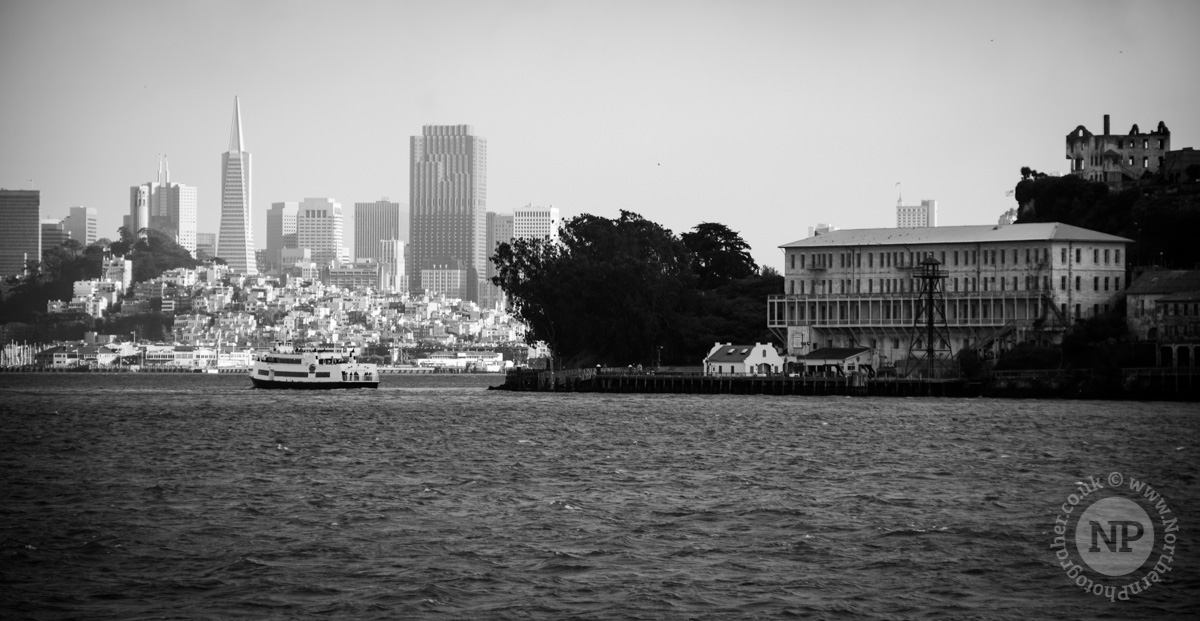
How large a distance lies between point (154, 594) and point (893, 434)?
42372 mm

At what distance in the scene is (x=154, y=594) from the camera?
29422 millimetres

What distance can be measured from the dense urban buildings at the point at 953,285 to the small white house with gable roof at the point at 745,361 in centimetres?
483

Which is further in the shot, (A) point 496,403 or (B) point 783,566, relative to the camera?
(A) point 496,403

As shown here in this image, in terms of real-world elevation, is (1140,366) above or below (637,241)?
A: below

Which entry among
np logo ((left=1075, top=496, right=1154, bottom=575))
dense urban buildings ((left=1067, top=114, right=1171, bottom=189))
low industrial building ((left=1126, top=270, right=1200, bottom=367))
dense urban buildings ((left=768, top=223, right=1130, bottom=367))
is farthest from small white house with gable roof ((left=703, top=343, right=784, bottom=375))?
np logo ((left=1075, top=496, right=1154, bottom=575))

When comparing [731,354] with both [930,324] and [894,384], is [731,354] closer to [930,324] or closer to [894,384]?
[930,324]

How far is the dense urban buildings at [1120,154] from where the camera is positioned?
473 feet

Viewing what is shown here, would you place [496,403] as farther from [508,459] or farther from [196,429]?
[508,459]

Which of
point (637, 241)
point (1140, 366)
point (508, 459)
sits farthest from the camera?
point (637, 241)

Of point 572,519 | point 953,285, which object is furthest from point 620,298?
point 572,519

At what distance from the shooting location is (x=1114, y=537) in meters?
35.2

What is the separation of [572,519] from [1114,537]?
1194 cm

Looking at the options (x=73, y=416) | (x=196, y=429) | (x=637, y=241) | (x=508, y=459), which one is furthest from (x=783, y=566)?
(x=637, y=241)

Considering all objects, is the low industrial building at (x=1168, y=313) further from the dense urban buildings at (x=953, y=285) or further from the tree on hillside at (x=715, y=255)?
the tree on hillside at (x=715, y=255)
